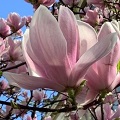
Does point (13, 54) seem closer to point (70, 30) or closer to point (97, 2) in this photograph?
point (97, 2)

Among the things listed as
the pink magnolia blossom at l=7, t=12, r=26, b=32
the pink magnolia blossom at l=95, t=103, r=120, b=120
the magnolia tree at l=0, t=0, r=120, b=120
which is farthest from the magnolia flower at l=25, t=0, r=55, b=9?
the magnolia tree at l=0, t=0, r=120, b=120

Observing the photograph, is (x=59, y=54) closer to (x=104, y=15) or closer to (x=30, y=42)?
(x=30, y=42)

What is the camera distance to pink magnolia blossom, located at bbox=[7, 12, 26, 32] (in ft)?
6.01

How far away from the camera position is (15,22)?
1841 mm

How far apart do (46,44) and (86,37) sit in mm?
64

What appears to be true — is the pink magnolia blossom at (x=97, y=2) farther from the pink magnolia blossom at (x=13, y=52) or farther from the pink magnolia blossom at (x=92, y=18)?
the pink magnolia blossom at (x=13, y=52)

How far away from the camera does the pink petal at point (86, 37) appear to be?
19.7 inches

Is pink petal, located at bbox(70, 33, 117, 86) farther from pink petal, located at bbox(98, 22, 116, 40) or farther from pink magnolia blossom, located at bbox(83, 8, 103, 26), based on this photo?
pink magnolia blossom, located at bbox(83, 8, 103, 26)

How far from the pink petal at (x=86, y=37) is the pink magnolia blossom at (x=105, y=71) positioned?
0.01m

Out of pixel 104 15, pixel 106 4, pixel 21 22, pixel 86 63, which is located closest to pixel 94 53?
pixel 86 63

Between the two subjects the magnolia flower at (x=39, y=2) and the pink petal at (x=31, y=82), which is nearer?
the pink petal at (x=31, y=82)

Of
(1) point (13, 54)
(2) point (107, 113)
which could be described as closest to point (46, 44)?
(2) point (107, 113)

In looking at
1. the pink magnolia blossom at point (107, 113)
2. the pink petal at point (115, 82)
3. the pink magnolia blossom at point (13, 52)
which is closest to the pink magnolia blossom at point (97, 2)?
the pink magnolia blossom at point (13, 52)

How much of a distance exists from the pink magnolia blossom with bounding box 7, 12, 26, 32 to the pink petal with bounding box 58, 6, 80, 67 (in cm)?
135
